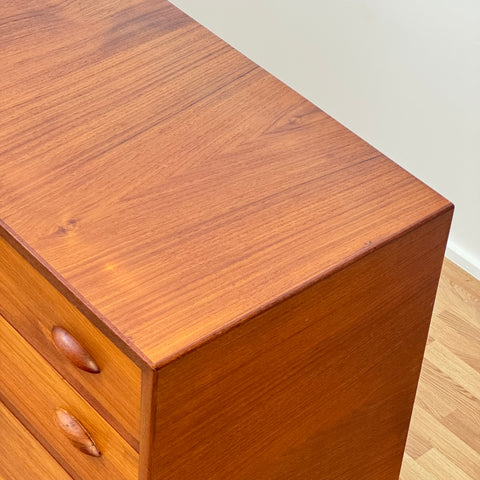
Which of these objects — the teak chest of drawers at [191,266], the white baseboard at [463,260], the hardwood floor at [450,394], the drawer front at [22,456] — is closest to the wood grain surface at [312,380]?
the teak chest of drawers at [191,266]

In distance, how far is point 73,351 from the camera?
1.06 m

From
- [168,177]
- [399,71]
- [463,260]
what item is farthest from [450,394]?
[168,177]

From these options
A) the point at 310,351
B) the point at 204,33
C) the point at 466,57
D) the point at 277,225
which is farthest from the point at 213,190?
the point at 466,57

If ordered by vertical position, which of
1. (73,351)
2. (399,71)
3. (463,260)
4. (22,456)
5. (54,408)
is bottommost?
(463,260)

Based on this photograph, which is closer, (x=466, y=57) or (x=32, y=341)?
(x=32, y=341)

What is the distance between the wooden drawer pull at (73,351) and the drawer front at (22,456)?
0.22 metres

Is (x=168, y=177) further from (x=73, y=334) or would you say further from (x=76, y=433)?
(x=76, y=433)

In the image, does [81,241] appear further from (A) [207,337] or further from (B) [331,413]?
(B) [331,413]

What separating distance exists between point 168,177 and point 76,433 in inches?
11.4

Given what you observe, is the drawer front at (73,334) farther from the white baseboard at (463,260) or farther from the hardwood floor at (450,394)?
the white baseboard at (463,260)

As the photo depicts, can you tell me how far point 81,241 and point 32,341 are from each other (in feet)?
0.61

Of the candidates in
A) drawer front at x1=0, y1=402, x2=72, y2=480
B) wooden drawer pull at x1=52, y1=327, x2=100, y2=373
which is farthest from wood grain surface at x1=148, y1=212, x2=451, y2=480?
drawer front at x1=0, y1=402, x2=72, y2=480

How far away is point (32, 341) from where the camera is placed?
116 centimetres

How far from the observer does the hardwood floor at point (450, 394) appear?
184cm
